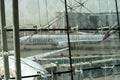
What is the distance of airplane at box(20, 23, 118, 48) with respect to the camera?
3820 mm

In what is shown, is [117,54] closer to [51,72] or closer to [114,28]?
[114,28]

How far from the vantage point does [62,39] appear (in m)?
4.00

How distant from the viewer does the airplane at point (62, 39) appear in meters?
3.82

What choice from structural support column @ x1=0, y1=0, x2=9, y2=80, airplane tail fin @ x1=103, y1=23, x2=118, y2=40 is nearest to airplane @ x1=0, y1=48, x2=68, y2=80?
structural support column @ x1=0, y1=0, x2=9, y2=80

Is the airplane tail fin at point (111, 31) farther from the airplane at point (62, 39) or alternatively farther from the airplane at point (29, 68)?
the airplane at point (29, 68)

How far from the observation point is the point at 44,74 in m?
3.76

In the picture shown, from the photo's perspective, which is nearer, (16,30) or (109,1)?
(16,30)

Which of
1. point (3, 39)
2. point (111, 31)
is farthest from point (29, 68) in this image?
point (111, 31)

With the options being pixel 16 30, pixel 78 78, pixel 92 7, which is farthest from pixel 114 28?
pixel 16 30

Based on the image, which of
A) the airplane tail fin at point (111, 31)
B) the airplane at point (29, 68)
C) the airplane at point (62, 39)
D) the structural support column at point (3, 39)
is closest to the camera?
the structural support column at point (3, 39)

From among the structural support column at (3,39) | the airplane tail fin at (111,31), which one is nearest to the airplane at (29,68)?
the structural support column at (3,39)

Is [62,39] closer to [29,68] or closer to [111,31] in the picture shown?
[29,68]

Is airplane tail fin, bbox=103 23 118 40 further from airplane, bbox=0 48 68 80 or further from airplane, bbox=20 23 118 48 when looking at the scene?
airplane, bbox=0 48 68 80

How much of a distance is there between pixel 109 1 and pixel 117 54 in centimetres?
77
